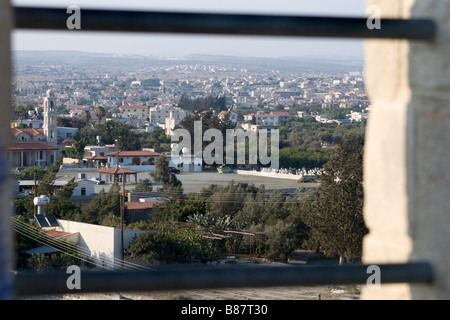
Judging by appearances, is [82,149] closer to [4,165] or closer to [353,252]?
[353,252]

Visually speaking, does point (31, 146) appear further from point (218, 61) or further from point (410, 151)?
point (410, 151)

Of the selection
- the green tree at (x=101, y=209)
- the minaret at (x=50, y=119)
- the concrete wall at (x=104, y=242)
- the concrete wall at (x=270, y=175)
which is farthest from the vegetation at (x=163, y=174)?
→ the concrete wall at (x=104, y=242)

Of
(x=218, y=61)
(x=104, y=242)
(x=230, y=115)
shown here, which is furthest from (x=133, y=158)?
(x=218, y=61)

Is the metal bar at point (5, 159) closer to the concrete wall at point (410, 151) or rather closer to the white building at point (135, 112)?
the concrete wall at point (410, 151)

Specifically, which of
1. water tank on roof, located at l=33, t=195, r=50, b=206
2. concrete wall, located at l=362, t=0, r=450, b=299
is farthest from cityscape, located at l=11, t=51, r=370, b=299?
concrete wall, located at l=362, t=0, r=450, b=299
